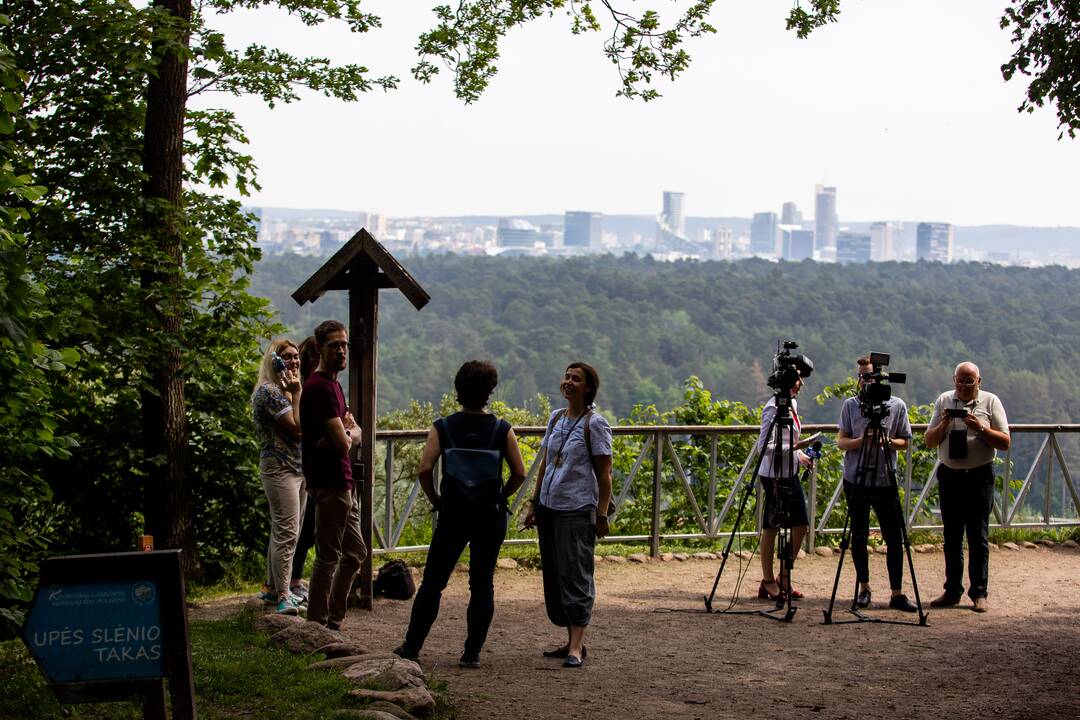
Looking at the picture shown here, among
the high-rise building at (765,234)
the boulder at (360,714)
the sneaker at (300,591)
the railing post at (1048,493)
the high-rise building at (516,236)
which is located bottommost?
the sneaker at (300,591)

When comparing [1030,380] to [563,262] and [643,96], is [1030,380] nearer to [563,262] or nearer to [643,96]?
[563,262]

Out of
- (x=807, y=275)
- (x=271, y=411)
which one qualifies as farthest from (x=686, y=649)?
(x=807, y=275)

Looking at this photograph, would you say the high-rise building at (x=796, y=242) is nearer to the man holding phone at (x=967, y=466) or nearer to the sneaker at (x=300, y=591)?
the man holding phone at (x=967, y=466)

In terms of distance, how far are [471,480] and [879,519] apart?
11.8 feet

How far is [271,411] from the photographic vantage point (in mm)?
7637

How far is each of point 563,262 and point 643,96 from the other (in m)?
61.7

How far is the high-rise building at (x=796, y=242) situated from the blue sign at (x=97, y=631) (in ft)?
373

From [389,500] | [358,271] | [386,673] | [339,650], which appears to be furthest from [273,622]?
[389,500]

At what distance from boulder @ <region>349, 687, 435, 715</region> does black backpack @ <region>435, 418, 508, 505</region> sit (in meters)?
1.12

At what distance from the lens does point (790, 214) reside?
414ft

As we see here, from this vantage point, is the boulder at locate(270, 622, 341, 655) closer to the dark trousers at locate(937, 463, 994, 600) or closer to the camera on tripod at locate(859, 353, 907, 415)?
the camera on tripod at locate(859, 353, 907, 415)

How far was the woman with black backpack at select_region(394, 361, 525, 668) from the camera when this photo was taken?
664cm

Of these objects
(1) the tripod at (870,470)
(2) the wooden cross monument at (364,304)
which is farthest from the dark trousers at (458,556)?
(1) the tripod at (870,470)

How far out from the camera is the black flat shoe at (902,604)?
9031 mm
